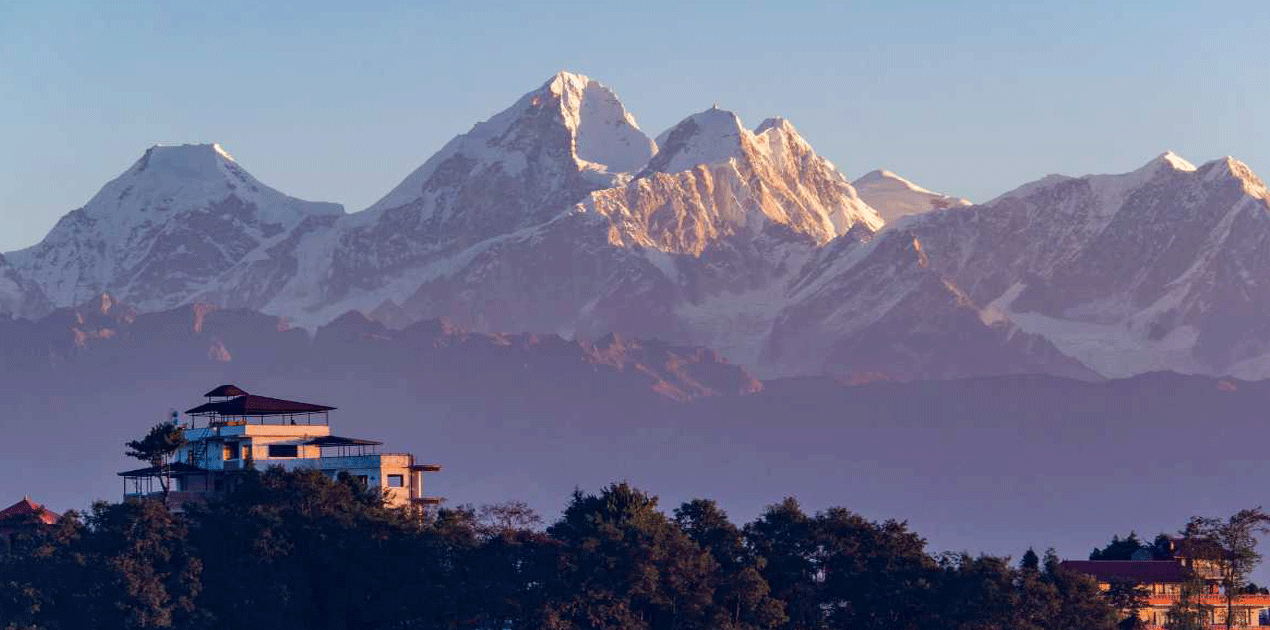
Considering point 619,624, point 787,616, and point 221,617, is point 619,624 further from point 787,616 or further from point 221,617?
point 221,617

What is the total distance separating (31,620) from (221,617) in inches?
463

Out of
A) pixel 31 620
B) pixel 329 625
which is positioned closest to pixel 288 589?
pixel 329 625

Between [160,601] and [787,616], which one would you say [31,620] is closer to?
[160,601]

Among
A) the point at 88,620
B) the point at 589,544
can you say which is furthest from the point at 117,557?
the point at 589,544

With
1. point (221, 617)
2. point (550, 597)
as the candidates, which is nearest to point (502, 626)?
point (550, 597)

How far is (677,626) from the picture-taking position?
197 m

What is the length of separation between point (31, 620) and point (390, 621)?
22319 mm

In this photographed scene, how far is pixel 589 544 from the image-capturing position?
649 feet

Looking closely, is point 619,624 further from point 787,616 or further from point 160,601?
point 160,601

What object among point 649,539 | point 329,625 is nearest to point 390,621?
point 329,625

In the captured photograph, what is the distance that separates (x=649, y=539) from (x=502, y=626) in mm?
10717

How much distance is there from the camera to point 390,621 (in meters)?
198

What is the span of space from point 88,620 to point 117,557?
175 inches

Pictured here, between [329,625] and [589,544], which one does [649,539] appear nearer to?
[589,544]
